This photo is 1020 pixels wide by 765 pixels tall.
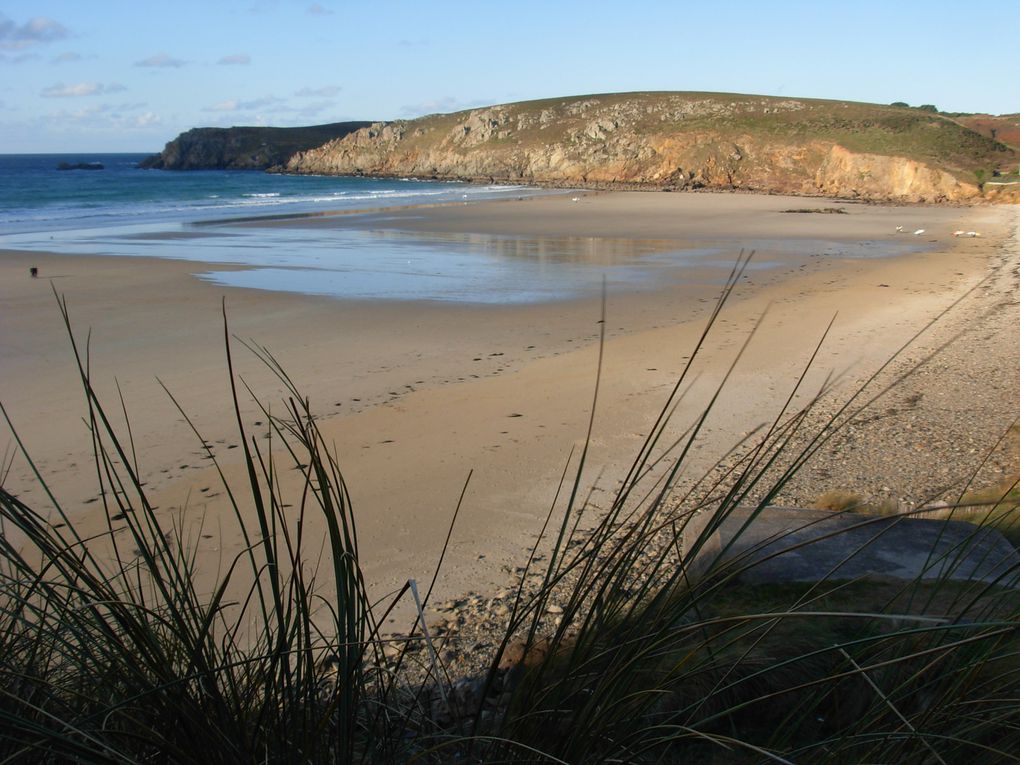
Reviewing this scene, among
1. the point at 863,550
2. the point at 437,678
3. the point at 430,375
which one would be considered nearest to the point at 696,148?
the point at 430,375

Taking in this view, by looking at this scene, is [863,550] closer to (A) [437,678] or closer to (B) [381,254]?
(A) [437,678]

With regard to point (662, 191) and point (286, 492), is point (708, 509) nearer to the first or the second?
point (286, 492)

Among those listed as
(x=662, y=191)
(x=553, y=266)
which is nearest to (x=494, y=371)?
(x=553, y=266)

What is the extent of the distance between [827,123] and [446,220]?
40.0 meters

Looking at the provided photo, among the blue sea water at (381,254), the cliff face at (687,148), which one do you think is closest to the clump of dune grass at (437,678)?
the blue sea water at (381,254)

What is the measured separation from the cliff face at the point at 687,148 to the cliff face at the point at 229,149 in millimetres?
11230

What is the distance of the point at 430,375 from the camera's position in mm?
8242

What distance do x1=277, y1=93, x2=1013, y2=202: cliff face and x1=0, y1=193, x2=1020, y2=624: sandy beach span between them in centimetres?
3309

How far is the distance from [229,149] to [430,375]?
106 m

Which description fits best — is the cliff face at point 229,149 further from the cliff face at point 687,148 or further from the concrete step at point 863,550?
the concrete step at point 863,550

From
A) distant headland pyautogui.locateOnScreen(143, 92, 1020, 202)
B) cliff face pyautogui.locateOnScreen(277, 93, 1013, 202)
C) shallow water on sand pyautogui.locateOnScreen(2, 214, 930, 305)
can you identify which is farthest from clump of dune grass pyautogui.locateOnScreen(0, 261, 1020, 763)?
cliff face pyautogui.locateOnScreen(277, 93, 1013, 202)

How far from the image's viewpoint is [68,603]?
1.54 meters

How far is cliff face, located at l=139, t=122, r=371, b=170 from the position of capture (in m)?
102

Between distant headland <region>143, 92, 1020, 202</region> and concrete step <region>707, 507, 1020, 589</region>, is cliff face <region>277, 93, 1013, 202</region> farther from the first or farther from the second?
concrete step <region>707, 507, 1020, 589</region>
